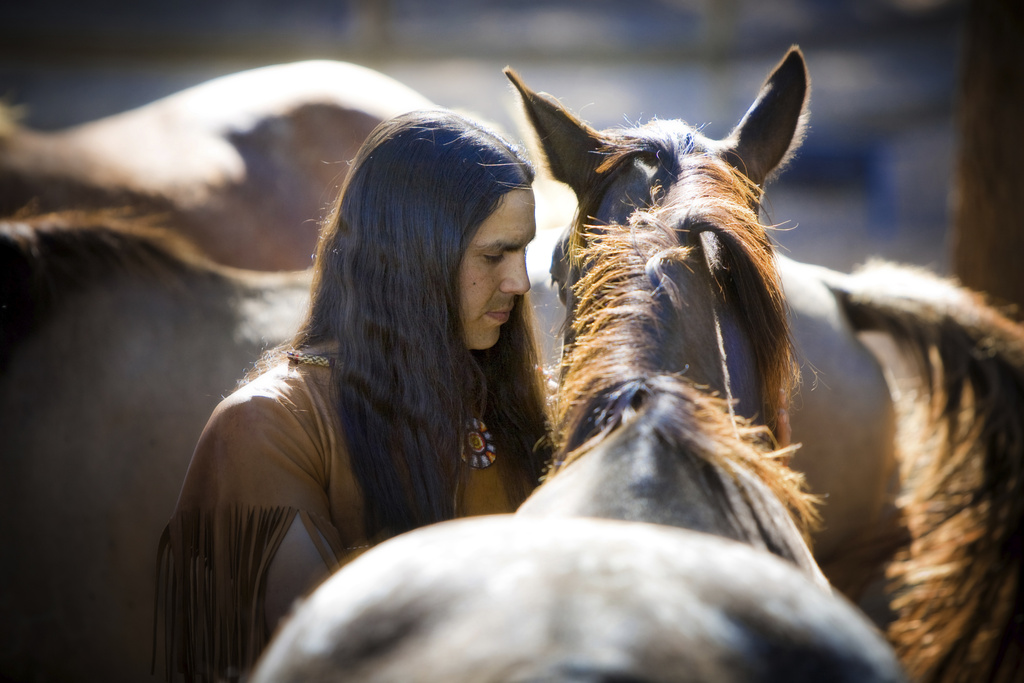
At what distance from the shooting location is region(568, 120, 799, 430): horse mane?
1.18 m

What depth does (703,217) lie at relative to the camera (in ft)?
3.84

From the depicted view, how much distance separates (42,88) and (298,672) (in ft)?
26.3

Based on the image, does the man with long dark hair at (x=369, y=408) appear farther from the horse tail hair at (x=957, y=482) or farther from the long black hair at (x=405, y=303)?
the horse tail hair at (x=957, y=482)

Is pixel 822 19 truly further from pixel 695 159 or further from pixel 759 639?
pixel 759 639

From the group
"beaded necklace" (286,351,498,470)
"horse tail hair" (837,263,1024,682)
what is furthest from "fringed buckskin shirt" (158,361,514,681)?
"horse tail hair" (837,263,1024,682)

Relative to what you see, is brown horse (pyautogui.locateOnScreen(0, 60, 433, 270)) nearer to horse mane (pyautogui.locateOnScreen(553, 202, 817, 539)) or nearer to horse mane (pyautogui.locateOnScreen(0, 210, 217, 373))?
horse mane (pyautogui.locateOnScreen(0, 210, 217, 373))

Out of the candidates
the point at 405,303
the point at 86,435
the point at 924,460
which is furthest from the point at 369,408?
the point at 924,460

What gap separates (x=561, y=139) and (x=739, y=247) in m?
0.47

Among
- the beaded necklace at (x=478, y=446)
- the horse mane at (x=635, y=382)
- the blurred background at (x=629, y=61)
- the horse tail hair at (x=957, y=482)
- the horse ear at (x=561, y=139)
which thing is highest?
the blurred background at (x=629, y=61)

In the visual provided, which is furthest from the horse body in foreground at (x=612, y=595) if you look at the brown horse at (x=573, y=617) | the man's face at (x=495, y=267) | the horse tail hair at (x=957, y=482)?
the horse tail hair at (x=957, y=482)

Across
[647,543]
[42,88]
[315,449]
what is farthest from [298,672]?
[42,88]

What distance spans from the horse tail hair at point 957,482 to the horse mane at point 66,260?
6.83 feet

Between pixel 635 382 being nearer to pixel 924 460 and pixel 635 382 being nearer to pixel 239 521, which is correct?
pixel 239 521

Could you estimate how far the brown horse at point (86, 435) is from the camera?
185 centimetres
